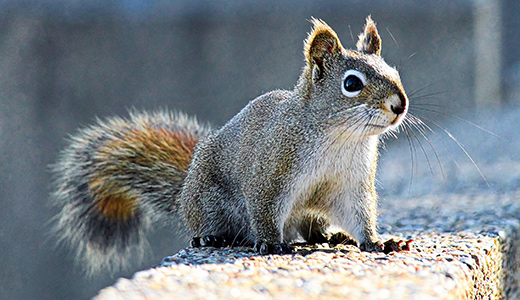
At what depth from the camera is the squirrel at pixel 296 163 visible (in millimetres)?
2510

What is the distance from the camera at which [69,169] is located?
3.74 meters

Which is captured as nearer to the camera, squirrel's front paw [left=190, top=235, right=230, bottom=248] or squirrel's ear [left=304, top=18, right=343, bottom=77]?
squirrel's ear [left=304, top=18, right=343, bottom=77]

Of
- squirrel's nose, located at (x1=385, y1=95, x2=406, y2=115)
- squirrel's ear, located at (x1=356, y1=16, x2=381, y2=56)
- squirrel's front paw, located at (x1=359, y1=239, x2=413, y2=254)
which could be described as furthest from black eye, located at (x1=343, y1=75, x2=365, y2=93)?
squirrel's front paw, located at (x1=359, y1=239, x2=413, y2=254)

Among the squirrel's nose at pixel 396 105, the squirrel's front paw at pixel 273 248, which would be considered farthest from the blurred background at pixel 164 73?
the squirrel's nose at pixel 396 105

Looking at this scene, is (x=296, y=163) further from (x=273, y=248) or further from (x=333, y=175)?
(x=273, y=248)

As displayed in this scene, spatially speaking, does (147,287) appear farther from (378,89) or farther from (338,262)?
(378,89)

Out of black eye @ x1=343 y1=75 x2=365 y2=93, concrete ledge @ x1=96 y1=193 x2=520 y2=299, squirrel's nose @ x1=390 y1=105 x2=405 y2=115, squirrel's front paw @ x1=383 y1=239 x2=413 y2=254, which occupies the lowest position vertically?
concrete ledge @ x1=96 y1=193 x2=520 y2=299

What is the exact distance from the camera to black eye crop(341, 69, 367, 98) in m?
2.48

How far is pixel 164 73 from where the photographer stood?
6.33 metres

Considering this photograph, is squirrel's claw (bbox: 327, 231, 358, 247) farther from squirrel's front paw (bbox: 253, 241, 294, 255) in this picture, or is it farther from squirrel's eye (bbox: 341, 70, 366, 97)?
squirrel's eye (bbox: 341, 70, 366, 97)

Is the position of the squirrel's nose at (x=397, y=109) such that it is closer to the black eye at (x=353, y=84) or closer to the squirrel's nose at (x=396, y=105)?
the squirrel's nose at (x=396, y=105)

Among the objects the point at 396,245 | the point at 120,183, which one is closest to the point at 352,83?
the point at 396,245

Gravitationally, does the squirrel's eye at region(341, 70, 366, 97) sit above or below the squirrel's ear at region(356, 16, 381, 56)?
below

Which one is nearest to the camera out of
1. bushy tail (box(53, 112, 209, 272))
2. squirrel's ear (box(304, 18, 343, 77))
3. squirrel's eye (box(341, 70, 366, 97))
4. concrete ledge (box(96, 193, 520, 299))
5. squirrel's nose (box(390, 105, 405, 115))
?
concrete ledge (box(96, 193, 520, 299))
